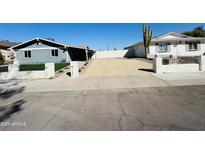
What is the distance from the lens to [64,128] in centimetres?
401

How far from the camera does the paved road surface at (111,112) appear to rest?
13.3 ft

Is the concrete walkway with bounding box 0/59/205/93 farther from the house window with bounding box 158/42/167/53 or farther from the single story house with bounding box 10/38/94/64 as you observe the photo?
the house window with bounding box 158/42/167/53

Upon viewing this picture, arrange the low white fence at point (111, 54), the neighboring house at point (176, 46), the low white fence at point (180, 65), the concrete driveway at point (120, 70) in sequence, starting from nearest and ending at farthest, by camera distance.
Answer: the low white fence at point (180, 65) → the concrete driveway at point (120, 70) → the neighboring house at point (176, 46) → the low white fence at point (111, 54)

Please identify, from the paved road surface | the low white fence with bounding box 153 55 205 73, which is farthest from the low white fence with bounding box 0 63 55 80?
the low white fence with bounding box 153 55 205 73

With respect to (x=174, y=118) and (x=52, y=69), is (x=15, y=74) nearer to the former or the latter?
(x=52, y=69)

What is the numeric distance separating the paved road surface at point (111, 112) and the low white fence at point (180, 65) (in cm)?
604

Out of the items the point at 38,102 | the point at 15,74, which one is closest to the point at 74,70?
the point at 15,74

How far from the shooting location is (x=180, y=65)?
41.6 feet

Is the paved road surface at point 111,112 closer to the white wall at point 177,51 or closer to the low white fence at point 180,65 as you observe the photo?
the low white fence at point 180,65

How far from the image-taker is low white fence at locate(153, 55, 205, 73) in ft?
41.5

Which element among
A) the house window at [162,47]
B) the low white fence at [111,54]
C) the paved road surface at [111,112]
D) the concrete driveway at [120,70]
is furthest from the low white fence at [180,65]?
the low white fence at [111,54]

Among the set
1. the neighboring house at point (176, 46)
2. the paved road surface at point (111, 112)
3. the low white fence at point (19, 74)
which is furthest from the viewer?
the neighboring house at point (176, 46)

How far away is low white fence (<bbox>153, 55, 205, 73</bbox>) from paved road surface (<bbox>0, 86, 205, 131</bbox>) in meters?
6.04

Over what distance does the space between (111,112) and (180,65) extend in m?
9.67
